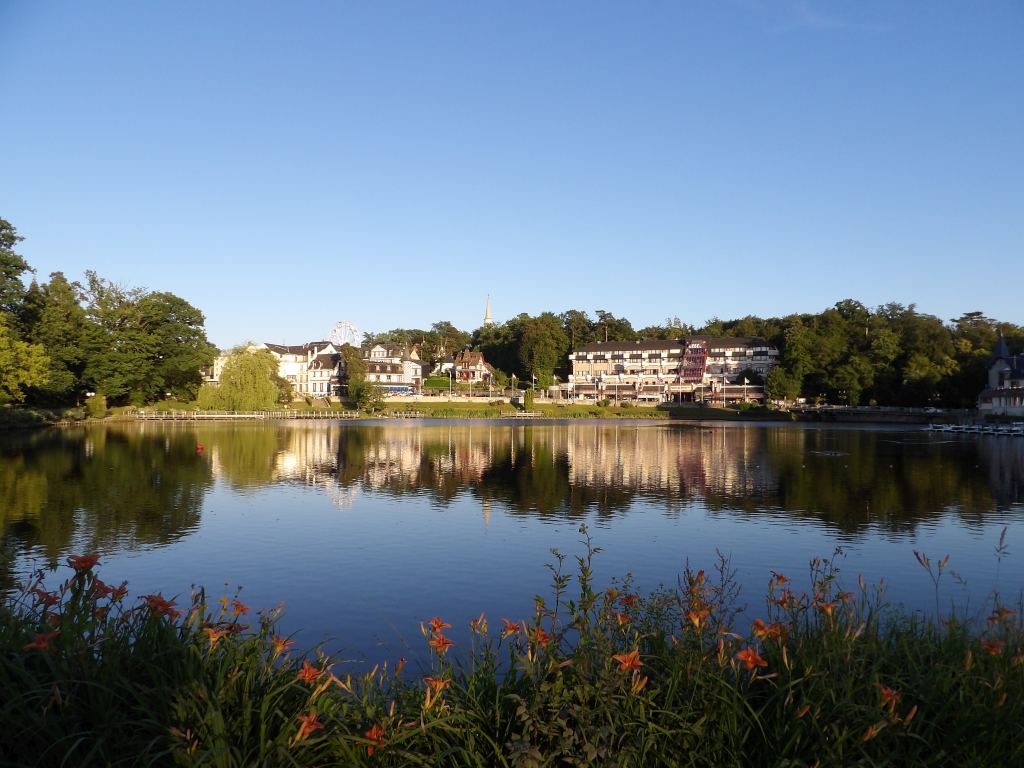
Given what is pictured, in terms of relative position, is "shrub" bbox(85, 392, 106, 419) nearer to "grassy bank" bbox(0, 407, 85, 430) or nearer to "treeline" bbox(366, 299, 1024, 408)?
"grassy bank" bbox(0, 407, 85, 430)

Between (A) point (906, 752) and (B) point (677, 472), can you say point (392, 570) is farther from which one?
(B) point (677, 472)

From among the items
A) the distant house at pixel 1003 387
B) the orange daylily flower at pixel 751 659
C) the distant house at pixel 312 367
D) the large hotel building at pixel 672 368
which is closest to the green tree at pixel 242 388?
the distant house at pixel 312 367

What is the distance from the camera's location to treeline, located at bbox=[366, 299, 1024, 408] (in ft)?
289

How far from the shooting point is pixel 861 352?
98625 mm

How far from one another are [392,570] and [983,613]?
430 inches

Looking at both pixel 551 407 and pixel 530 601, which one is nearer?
pixel 530 601

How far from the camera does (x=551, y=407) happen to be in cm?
11056

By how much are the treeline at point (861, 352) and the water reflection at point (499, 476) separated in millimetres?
Answer: 31778

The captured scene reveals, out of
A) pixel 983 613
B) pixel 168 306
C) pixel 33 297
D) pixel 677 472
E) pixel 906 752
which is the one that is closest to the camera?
pixel 906 752

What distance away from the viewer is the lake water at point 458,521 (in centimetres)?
1433

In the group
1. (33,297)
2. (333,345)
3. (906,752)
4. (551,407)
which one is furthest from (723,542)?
(333,345)

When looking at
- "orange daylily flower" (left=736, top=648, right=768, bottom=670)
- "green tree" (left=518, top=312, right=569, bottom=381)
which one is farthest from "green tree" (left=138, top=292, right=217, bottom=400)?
"orange daylily flower" (left=736, top=648, right=768, bottom=670)

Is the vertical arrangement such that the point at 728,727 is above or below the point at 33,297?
below

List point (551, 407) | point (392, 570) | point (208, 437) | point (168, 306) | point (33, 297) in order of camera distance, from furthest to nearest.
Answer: point (551, 407) < point (168, 306) < point (33, 297) < point (208, 437) < point (392, 570)
